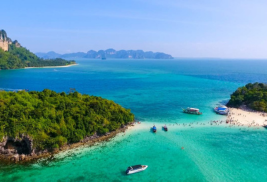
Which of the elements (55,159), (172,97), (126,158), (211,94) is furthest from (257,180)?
(211,94)

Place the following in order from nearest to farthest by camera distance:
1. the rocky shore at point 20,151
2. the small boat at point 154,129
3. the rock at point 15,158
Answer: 1. the rock at point 15,158
2. the rocky shore at point 20,151
3. the small boat at point 154,129

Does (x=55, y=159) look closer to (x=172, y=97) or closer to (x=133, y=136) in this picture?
(x=133, y=136)

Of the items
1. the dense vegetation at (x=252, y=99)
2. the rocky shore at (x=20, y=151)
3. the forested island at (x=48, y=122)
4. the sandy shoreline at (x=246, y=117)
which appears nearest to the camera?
the rocky shore at (x=20, y=151)

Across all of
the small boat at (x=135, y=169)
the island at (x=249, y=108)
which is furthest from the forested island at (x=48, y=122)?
the island at (x=249, y=108)

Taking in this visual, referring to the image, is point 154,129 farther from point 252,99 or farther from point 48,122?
point 252,99

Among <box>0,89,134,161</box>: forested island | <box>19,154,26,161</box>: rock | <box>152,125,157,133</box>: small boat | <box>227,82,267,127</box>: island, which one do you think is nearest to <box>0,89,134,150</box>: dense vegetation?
<box>0,89,134,161</box>: forested island

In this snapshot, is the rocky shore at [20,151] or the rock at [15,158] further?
the rocky shore at [20,151]

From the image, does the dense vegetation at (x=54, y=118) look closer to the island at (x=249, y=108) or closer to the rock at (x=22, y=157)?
the rock at (x=22, y=157)

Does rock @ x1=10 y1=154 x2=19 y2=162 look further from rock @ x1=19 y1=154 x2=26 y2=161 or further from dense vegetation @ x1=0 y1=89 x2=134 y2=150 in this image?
dense vegetation @ x1=0 y1=89 x2=134 y2=150
